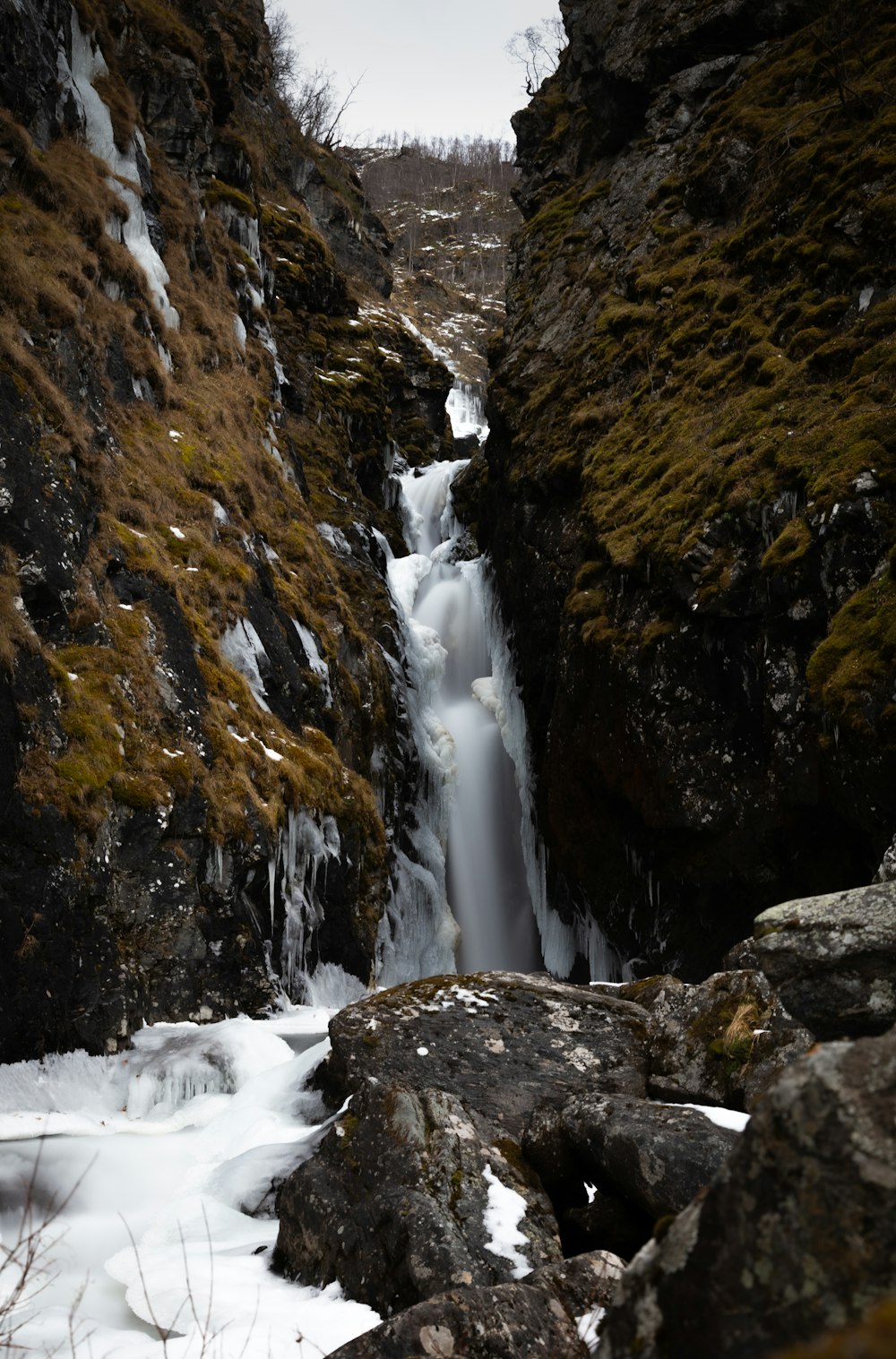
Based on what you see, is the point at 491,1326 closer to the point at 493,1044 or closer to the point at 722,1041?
the point at 722,1041

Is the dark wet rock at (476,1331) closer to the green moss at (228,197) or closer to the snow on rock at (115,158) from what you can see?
the snow on rock at (115,158)

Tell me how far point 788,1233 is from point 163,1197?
19.9 ft

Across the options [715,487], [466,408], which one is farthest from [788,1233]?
[466,408]

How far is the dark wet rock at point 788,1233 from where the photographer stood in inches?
56.5

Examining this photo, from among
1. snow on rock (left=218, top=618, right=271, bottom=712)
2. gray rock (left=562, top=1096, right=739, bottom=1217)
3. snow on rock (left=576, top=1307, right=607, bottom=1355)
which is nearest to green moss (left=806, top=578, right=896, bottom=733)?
gray rock (left=562, top=1096, right=739, bottom=1217)

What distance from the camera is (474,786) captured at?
68.2 feet

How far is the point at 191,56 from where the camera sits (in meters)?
19.4

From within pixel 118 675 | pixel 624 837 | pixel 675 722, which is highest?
pixel 118 675

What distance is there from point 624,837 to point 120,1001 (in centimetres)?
897

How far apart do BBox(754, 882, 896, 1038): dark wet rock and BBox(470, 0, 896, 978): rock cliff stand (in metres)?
4.96

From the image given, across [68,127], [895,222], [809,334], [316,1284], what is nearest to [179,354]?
[68,127]

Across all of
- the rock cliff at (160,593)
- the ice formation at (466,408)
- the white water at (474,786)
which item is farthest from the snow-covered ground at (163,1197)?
the ice formation at (466,408)

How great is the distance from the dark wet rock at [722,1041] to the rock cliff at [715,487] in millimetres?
3583

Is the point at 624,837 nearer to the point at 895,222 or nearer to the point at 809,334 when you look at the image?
the point at 809,334
